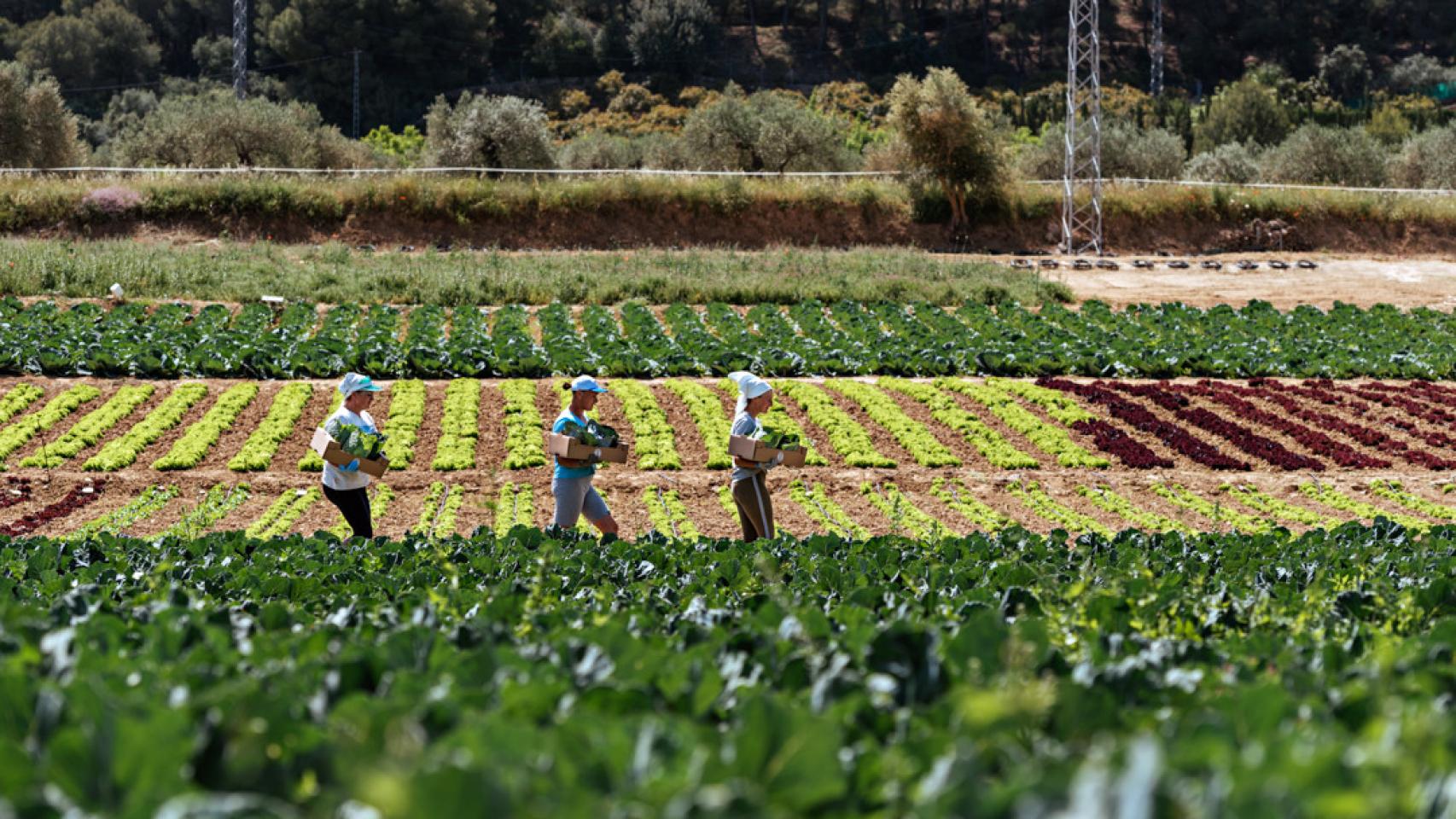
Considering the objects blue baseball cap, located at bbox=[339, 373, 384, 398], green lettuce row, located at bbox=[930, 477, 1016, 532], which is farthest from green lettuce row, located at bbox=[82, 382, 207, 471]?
green lettuce row, located at bbox=[930, 477, 1016, 532]

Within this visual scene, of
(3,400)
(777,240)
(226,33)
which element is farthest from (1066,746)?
(226,33)

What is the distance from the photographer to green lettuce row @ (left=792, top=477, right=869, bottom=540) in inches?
558

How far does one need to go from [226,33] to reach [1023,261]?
2838 inches

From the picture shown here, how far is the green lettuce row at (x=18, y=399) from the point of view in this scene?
1805 cm

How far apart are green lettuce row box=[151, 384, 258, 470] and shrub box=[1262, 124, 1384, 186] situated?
43550 millimetres

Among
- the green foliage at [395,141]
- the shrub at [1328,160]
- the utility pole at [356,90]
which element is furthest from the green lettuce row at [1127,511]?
the utility pole at [356,90]

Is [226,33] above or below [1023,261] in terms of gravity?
above

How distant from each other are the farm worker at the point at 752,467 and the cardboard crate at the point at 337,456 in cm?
274

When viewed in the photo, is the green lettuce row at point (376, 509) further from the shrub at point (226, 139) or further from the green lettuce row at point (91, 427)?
the shrub at point (226, 139)

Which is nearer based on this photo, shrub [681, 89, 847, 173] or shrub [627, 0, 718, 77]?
shrub [681, 89, 847, 173]

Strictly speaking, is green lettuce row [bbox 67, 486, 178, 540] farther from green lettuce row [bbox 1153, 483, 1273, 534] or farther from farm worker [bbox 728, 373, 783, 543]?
green lettuce row [bbox 1153, 483, 1273, 534]

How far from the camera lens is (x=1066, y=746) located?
3314 mm

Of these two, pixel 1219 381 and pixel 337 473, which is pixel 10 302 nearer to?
pixel 337 473

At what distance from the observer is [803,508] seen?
1521cm
